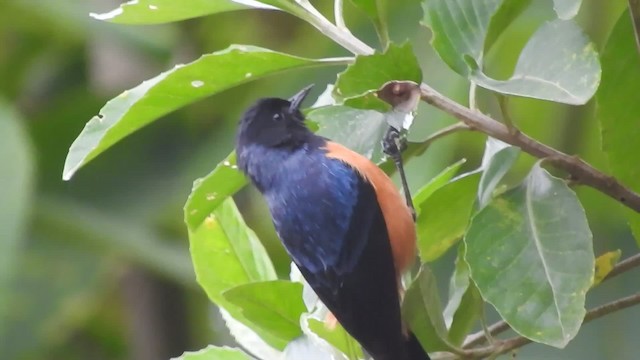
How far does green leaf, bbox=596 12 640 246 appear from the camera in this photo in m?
1.58

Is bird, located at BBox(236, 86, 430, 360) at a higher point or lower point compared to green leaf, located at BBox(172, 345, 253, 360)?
higher

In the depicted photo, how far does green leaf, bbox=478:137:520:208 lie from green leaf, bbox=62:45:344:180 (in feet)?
0.82

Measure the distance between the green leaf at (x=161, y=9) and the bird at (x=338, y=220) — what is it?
31cm

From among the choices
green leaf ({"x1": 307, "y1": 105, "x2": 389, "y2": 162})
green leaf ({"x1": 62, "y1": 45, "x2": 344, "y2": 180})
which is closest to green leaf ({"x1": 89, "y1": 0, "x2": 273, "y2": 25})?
green leaf ({"x1": 62, "y1": 45, "x2": 344, "y2": 180})

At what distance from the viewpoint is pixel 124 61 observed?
3637 millimetres

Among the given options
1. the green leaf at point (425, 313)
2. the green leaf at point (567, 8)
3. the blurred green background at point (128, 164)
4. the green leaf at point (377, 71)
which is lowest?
the blurred green background at point (128, 164)

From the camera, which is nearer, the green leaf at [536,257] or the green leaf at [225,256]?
the green leaf at [536,257]

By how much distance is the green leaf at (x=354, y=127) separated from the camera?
1.65m

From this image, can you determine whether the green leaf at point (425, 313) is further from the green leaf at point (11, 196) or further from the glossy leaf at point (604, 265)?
the green leaf at point (11, 196)

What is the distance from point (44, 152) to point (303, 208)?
70.6 inches

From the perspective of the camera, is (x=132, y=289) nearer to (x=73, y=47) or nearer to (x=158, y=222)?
(x=158, y=222)

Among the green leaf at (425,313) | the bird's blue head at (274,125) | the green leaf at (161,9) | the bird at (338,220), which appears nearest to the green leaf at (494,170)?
the green leaf at (425,313)

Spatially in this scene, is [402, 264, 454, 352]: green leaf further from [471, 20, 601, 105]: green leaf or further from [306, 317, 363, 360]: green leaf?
[471, 20, 601, 105]: green leaf

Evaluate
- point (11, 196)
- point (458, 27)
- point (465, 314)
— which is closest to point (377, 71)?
point (458, 27)
